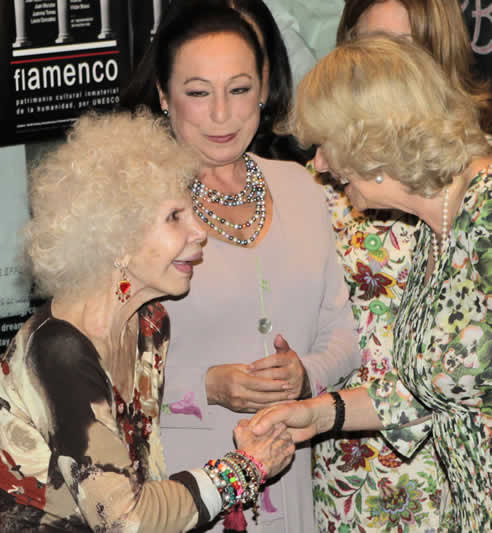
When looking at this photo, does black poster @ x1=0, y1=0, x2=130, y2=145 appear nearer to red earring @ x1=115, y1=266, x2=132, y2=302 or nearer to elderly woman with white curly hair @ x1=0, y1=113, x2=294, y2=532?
elderly woman with white curly hair @ x1=0, y1=113, x2=294, y2=532

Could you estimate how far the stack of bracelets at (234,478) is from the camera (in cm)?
187

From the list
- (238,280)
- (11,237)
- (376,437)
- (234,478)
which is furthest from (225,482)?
(11,237)

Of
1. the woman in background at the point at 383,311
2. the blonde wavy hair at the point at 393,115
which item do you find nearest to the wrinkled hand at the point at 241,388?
the woman in background at the point at 383,311

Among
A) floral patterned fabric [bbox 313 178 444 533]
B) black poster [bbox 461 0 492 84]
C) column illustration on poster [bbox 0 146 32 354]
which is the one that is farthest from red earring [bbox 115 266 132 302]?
black poster [bbox 461 0 492 84]

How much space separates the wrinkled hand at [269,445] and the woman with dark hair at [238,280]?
103 millimetres

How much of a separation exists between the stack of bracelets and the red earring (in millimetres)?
443

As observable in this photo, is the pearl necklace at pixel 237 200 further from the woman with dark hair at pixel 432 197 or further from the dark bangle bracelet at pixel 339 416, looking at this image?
the dark bangle bracelet at pixel 339 416

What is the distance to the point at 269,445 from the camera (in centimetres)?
210

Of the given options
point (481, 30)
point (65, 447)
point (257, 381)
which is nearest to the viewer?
point (65, 447)

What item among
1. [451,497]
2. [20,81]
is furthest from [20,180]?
[451,497]

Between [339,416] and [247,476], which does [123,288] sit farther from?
[339,416]

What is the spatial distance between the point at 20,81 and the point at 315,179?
1.75 m

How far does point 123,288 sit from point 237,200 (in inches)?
24.3

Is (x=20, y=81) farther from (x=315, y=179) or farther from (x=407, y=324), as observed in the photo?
(x=407, y=324)
